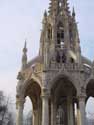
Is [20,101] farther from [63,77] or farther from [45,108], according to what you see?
[63,77]

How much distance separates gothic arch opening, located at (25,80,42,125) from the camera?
28641 millimetres

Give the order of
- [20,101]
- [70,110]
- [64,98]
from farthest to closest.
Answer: [64,98] → [70,110] → [20,101]

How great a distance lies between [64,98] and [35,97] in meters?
3.30

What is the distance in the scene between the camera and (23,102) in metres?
26.9

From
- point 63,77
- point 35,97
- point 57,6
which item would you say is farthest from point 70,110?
point 57,6

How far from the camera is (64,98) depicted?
1166 inches

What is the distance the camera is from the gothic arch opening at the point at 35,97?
2864 centimetres

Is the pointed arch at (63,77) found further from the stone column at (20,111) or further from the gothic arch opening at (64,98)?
the stone column at (20,111)

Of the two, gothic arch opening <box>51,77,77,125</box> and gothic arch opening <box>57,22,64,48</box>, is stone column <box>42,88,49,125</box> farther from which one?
gothic arch opening <box>57,22,64,48</box>

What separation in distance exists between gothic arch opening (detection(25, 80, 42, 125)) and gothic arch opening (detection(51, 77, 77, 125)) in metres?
1.88

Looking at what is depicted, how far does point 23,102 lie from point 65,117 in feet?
17.7

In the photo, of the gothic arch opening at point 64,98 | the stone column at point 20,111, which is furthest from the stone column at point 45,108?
the stone column at point 20,111

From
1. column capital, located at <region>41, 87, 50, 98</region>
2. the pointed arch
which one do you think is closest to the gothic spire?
the pointed arch

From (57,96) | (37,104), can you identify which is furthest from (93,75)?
(37,104)
